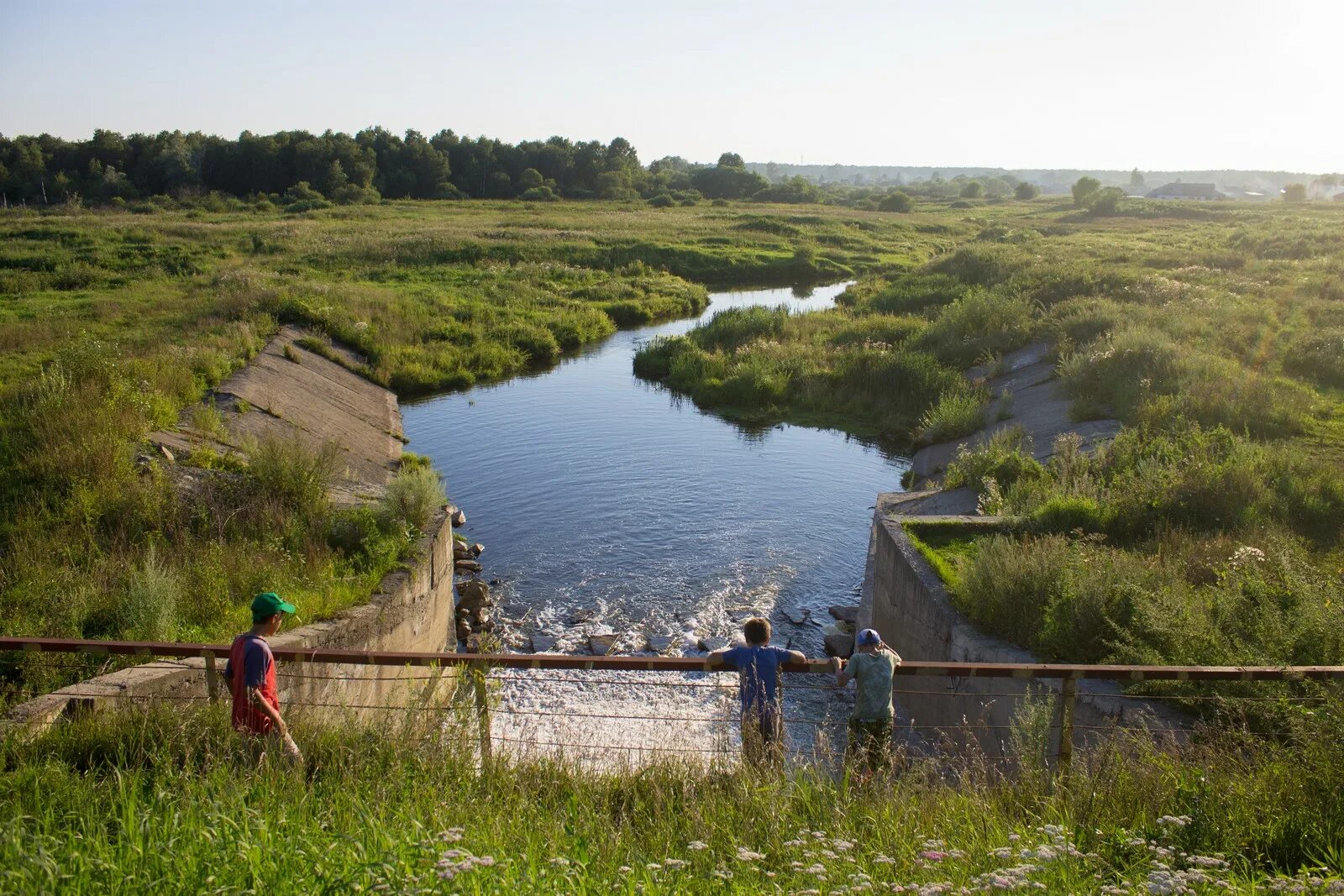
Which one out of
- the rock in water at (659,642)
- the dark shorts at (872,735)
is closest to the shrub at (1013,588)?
the dark shorts at (872,735)

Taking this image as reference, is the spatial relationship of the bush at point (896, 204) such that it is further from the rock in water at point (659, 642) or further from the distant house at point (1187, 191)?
the rock in water at point (659, 642)

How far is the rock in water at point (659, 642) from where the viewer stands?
45.9 feet

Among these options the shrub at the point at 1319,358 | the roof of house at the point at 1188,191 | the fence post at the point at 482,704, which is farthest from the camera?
the roof of house at the point at 1188,191

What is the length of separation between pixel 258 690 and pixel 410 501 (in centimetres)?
723

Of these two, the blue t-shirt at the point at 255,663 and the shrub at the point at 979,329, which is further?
the shrub at the point at 979,329

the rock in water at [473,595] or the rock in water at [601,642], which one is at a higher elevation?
the rock in water at [473,595]

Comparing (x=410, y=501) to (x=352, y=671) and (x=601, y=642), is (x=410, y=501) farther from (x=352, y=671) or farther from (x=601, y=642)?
(x=352, y=671)

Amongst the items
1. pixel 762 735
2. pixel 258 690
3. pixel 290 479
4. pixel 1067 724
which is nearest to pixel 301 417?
pixel 290 479

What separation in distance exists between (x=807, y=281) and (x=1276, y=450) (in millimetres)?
46633

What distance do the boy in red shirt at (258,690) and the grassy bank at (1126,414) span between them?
21.9 feet

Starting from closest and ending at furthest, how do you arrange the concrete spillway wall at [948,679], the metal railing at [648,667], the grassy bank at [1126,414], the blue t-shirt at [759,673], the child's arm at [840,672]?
→ the metal railing at [648,667], the child's arm at [840,672], the blue t-shirt at [759,673], the concrete spillway wall at [948,679], the grassy bank at [1126,414]

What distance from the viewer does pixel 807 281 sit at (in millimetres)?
60188

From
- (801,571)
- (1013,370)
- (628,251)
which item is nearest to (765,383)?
(1013,370)

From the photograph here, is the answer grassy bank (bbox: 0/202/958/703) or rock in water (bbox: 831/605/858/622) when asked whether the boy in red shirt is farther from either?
rock in water (bbox: 831/605/858/622)
